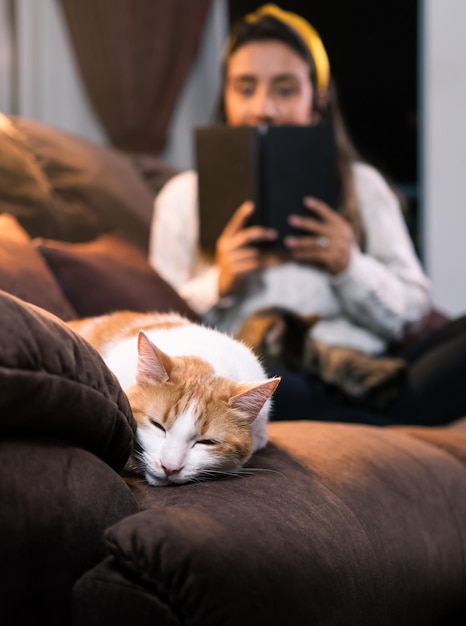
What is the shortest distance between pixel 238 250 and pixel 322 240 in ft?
0.60

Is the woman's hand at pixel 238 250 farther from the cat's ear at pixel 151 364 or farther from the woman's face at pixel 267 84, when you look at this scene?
the cat's ear at pixel 151 364

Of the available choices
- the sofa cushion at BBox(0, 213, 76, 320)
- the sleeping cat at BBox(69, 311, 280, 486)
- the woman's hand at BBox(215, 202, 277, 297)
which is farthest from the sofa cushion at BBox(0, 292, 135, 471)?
the woman's hand at BBox(215, 202, 277, 297)

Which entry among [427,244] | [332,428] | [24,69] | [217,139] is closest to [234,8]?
[24,69]

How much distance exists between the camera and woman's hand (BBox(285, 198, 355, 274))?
202 centimetres

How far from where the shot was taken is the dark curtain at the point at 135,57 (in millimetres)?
3918

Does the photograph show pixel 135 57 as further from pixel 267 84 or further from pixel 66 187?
pixel 66 187

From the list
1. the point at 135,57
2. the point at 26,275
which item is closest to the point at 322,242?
the point at 26,275

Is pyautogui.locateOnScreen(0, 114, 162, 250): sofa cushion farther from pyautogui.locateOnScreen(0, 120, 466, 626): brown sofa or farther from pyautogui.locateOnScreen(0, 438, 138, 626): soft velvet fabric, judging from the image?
pyautogui.locateOnScreen(0, 438, 138, 626): soft velvet fabric

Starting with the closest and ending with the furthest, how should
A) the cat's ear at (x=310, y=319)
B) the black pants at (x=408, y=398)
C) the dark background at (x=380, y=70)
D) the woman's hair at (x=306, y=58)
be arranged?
A: the black pants at (x=408, y=398), the cat's ear at (x=310, y=319), the woman's hair at (x=306, y=58), the dark background at (x=380, y=70)

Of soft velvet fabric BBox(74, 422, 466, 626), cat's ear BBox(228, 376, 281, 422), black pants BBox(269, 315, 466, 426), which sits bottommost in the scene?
black pants BBox(269, 315, 466, 426)

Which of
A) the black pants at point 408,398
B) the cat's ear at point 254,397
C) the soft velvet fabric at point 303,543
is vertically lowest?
the black pants at point 408,398

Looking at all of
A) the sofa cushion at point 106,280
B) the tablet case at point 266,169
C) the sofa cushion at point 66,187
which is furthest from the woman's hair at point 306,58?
the sofa cushion at point 106,280

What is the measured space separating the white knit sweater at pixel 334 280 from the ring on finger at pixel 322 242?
2.5 inches

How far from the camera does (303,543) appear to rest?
865 mm
